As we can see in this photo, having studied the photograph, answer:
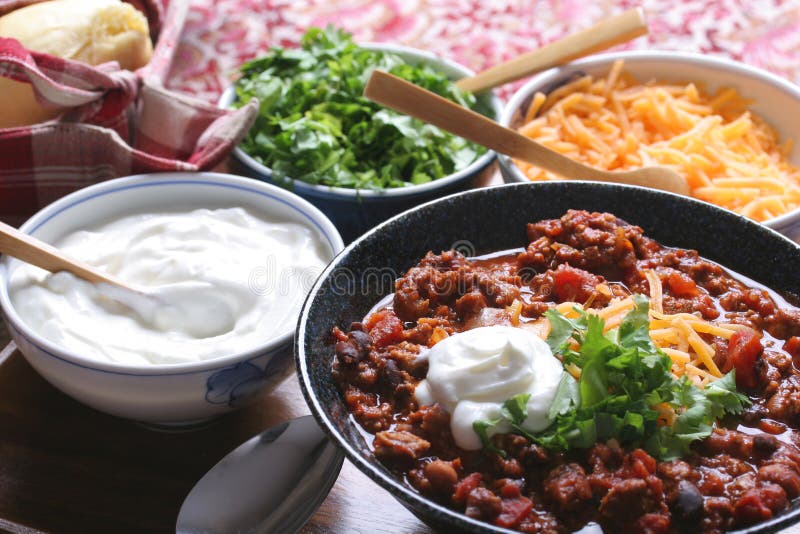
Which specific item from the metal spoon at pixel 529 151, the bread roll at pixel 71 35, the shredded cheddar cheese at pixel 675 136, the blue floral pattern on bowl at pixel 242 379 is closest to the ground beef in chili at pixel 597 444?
the blue floral pattern on bowl at pixel 242 379

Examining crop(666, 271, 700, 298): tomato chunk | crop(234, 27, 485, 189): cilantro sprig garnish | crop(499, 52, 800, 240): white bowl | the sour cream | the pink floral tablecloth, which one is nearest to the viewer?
crop(666, 271, 700, 298): tomato chunk

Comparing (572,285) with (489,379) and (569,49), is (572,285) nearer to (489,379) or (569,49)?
(489,379)

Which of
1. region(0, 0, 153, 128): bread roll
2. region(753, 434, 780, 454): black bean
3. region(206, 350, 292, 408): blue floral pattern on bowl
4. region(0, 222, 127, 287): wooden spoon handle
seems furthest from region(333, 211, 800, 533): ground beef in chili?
region(0, 0, 153, 128): bread roll

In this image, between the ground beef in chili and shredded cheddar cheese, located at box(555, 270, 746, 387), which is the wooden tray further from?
shredded cheddar cheese, located at box(555, 270, 746, 387)

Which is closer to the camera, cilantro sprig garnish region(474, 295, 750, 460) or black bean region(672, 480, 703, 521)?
black bean region(672, 480, 703, 521)

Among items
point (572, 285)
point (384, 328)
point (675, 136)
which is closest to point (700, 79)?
point (675, 136)

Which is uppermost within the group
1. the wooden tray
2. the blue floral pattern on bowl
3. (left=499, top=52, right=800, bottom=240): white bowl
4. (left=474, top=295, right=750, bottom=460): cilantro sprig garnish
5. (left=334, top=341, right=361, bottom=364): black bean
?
(left=499, top=52, right=800, bottom=240): white bowl
